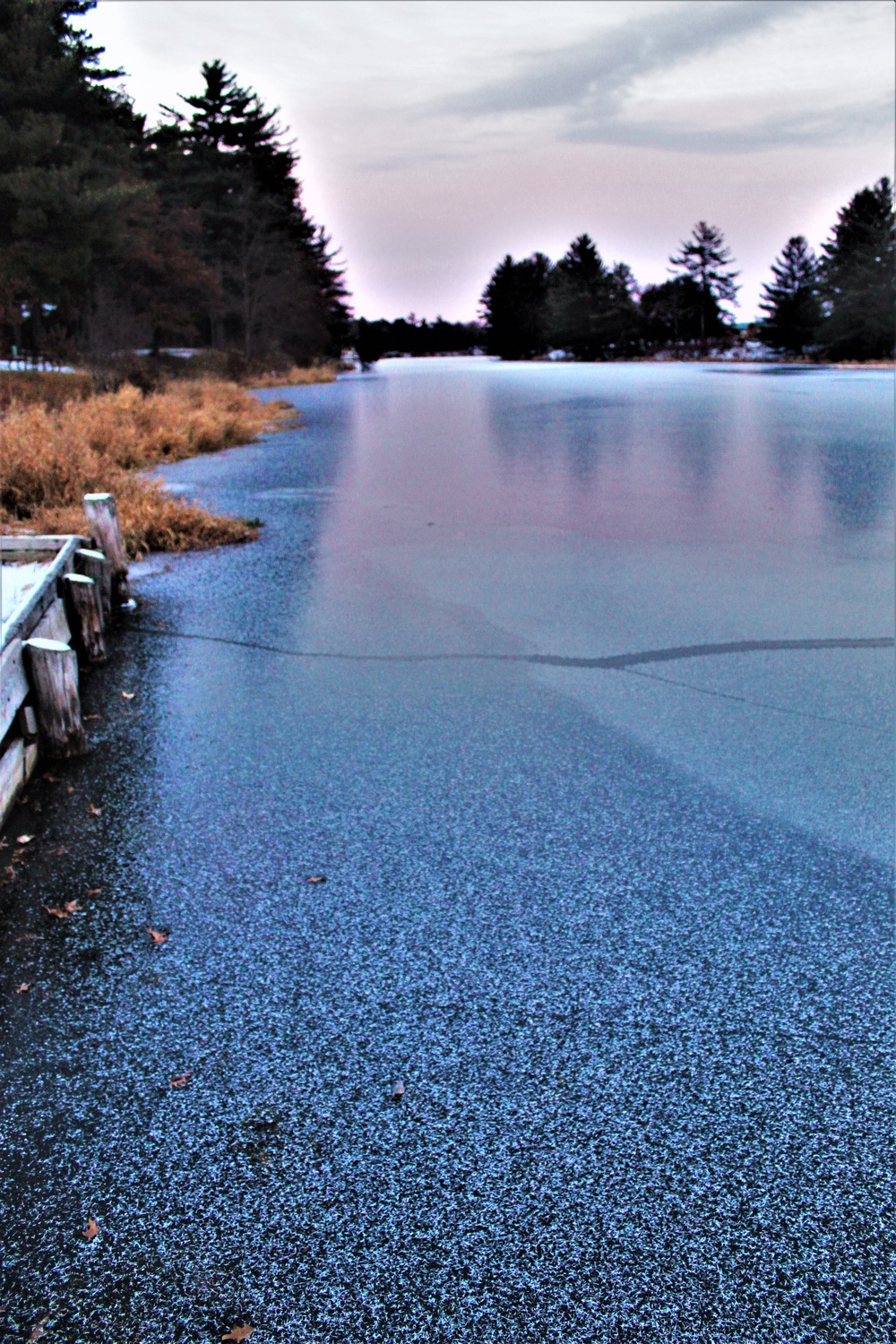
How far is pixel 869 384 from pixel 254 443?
22.9 meters

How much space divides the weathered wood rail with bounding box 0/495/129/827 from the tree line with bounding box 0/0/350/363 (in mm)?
5353

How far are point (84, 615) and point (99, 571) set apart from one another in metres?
0.81

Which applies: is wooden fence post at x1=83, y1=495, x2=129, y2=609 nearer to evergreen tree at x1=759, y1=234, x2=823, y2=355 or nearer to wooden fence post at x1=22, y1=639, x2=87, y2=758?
wooden fence post at x1=22, y1=639, x2=87, y2=758

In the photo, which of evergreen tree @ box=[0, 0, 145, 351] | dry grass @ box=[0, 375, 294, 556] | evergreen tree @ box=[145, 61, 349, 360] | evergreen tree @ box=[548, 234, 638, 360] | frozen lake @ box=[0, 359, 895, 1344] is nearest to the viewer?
frozen lake @ box=[0, 359, 895, 1344]

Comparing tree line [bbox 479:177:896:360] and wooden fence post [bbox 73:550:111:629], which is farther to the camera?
tree line [bbox 479:177:896:360]

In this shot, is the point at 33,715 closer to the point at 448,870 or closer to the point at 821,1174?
the point at 448,870

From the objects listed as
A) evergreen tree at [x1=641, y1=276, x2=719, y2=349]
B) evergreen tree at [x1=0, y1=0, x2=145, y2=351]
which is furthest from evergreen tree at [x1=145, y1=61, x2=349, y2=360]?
evergreen tree at [x1=641, y1=276, x2=719, y2=349]

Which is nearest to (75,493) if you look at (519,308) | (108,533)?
(108,533)

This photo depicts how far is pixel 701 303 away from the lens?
108 meters

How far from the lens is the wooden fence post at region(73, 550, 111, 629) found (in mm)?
6789

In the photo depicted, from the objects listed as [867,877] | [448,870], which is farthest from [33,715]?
[867,877]

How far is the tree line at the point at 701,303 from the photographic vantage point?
63.2 m

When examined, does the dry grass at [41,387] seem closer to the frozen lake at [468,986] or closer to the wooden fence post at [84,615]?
the wooden fence post at [84,615]

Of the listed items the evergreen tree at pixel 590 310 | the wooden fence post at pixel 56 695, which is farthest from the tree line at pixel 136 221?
the evergreen tree at pixel 590 310
